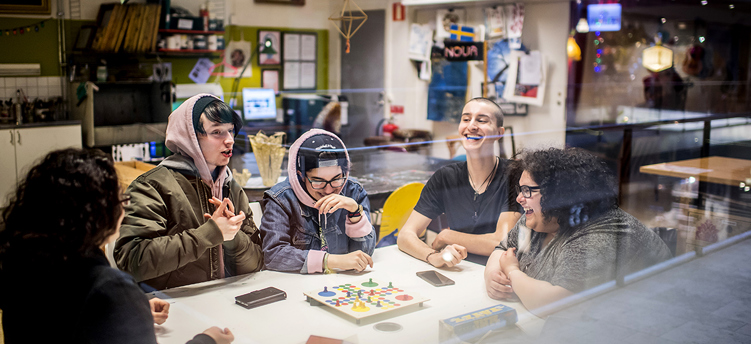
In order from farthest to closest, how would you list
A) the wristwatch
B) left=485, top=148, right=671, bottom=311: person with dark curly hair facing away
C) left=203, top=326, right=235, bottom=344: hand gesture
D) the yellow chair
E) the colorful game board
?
the yellow chair → the wristwatch → left=485, top=148, right=671, bottom=311: person with dark curly hair facing away → the colorful game board → left=203, top=326, right=235, bottom=344: hand gesture

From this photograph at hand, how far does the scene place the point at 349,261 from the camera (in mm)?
1692

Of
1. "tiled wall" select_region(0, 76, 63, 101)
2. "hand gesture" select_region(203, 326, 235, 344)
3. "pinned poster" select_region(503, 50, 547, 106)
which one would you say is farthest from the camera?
"pinned poster" select_region(503, 50, 547, 106)

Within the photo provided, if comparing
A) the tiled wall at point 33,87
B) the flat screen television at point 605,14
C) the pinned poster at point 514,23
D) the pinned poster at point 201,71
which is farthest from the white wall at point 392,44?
the pinned poster at point 514,23

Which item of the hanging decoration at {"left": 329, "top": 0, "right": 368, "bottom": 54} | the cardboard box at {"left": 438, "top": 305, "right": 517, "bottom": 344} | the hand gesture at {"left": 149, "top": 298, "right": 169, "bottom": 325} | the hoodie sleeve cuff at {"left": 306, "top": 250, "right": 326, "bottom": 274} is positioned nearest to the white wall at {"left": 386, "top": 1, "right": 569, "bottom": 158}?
the hanging decoration at {"left": 329, "top": 0, "right": 368, "bottom": 54}

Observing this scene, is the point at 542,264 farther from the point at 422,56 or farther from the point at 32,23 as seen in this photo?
the point at 32,23

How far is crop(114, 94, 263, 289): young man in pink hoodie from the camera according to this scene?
1398 millimetres

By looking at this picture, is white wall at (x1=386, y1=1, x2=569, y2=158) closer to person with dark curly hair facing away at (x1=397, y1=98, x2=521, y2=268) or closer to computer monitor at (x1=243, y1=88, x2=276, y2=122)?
person with dark curly hair facing away at (x1=397, y1=98, x2=521, y2=268)

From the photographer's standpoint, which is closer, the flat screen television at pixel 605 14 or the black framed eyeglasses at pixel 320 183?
the black framed eyeglasses at pixel 320 183

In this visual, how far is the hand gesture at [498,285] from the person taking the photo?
1.56 m

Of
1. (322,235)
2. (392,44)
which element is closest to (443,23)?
(392,44)

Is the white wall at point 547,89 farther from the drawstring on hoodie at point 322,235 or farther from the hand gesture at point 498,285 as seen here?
the drawstring on hoodie at point 322,235

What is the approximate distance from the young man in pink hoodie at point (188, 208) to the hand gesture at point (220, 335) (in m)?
0.24

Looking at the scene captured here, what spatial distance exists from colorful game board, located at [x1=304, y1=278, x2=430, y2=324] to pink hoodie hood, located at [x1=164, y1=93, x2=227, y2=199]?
1.28 feet

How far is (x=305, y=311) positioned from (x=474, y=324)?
1.36 feet
